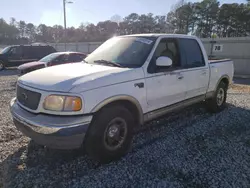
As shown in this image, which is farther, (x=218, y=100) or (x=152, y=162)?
(x=218, y=100)

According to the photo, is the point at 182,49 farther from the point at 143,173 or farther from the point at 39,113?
the point at 39,113

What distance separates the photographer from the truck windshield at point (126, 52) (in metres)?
3.70

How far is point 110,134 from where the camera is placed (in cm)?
328

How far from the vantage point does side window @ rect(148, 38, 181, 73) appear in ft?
12.7

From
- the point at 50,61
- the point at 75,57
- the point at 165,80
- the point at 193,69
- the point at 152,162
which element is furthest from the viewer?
the point at 75,57

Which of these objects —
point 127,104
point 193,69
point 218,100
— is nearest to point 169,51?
point 193,69

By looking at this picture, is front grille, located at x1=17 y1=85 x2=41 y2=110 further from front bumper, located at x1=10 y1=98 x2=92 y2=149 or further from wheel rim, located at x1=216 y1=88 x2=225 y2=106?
wheel rim, located at x1=216 y1=88 x2=225 y2=106

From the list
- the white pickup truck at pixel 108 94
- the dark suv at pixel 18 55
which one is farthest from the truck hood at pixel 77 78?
the dark suv at pixel 18 55

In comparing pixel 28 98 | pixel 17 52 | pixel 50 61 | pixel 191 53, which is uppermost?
pixel 191 53

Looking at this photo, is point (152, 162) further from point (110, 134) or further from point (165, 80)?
point (165, 80)

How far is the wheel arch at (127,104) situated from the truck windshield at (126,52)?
1.94 feet

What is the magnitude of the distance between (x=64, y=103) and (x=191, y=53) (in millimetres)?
3123

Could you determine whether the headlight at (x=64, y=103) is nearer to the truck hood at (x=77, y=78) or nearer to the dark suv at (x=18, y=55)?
the truck hood at (x=77, y=78)

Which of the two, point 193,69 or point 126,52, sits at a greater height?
point 126,52
